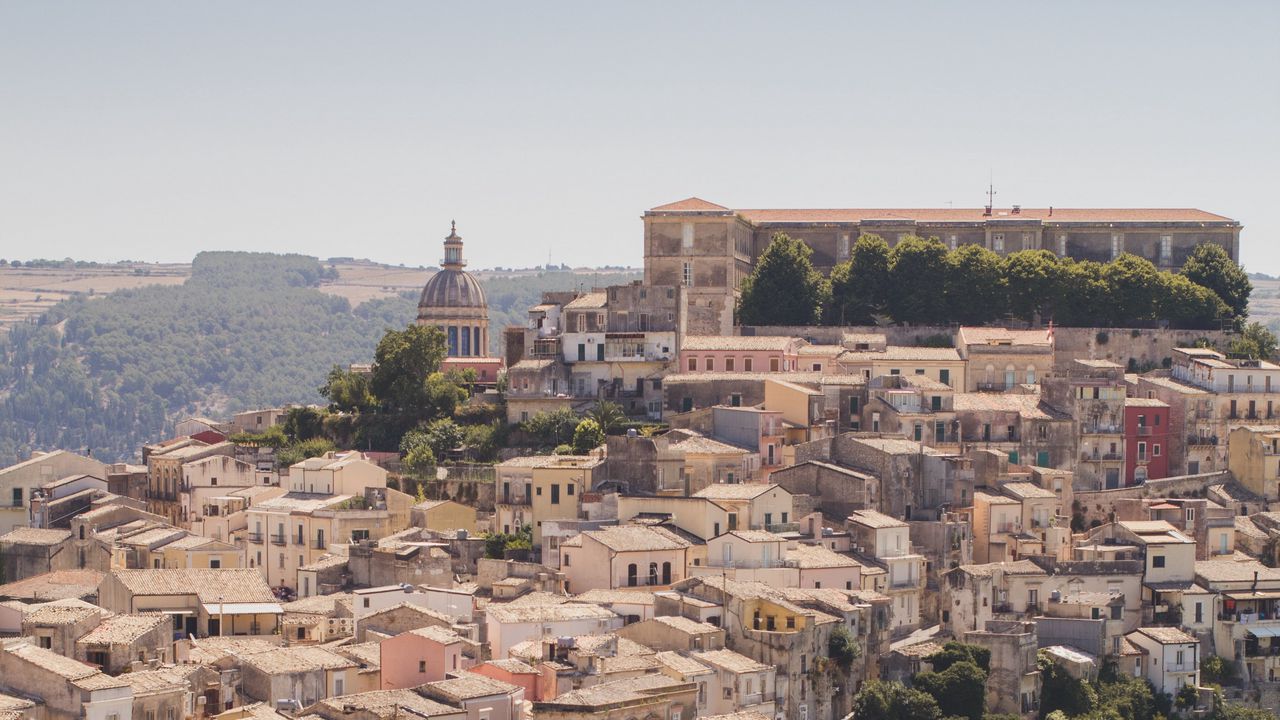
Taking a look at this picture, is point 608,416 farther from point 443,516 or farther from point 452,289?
point 452,289

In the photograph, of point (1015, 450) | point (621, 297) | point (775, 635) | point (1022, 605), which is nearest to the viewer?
point (775, 635)

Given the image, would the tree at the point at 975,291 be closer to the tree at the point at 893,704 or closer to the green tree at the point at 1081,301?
the green tree at the point at 1081,301

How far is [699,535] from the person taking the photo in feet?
196

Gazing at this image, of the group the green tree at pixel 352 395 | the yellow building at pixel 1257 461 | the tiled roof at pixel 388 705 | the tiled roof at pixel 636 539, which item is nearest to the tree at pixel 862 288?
the yellow building at pixel 1257 461

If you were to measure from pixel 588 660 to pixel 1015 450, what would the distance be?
2333 cm

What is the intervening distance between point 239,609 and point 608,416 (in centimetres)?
1675

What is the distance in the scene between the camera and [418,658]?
5084 centimetres

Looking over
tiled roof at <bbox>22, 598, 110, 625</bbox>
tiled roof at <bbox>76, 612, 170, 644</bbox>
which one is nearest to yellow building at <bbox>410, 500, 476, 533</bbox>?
tiled roof at <bbox>22, 598, 110, 625</bbox>

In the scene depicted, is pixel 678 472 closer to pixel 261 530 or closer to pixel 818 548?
pixel 818 548

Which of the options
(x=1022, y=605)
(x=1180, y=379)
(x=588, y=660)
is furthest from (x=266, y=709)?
(x=1180, y=379)

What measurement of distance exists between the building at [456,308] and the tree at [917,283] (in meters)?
31.0

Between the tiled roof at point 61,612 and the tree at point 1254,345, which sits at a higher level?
the tree at point 1254,345

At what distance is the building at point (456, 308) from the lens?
11062cm

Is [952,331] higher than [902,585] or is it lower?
higher
